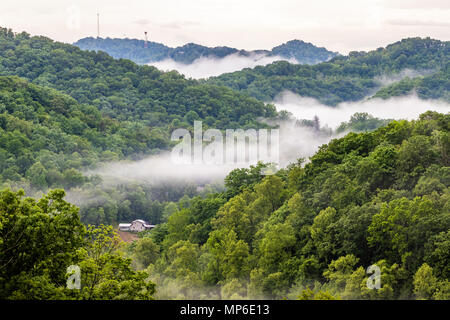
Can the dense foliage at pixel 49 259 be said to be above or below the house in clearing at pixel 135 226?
above

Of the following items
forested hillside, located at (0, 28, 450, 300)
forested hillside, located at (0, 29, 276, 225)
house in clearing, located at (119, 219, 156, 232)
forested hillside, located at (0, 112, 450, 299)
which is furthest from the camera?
forested hillside, located at (0, 29, 276, 225)

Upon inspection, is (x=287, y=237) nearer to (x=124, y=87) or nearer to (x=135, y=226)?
(x=135, y=226)

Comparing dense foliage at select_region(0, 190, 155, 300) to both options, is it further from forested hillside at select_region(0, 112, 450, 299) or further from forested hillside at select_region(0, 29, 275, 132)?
forested hillside at select_region(0, 29, 275, 132)

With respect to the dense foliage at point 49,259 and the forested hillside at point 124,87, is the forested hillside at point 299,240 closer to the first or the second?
the dense foliage at point 49,259

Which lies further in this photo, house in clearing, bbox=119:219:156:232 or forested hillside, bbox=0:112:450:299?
house in clearing, bbox=119:219:156:232

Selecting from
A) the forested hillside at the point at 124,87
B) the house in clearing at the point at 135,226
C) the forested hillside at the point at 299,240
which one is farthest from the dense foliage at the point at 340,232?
the forested hillside at the point at 124,87

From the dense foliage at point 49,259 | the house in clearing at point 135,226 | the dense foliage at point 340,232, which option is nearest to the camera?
the dense foliage at point 49,259

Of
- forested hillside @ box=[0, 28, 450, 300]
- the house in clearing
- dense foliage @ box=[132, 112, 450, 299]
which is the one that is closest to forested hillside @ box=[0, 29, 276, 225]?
the house in clearing

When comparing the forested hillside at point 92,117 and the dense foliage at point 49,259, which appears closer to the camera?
the dense foliage at point 49,259

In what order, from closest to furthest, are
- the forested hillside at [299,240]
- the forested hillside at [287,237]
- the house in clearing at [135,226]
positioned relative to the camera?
the forested hillside at [299,240] < the forested hillside at [287,237] < the house in clearing at [135,226]
